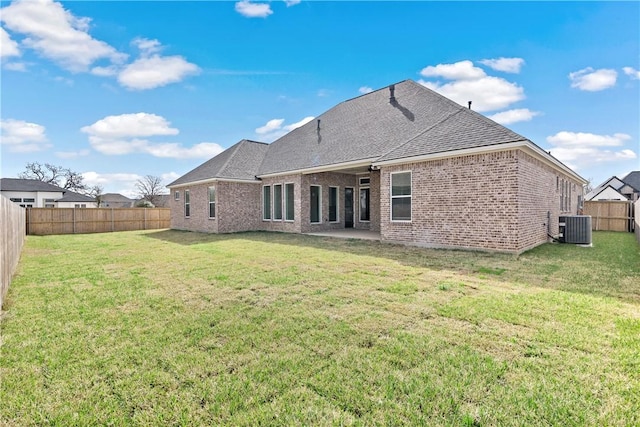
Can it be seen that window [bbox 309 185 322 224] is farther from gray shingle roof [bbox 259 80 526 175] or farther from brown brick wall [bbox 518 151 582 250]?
brown brick wall [bbox 518 151 582 250]

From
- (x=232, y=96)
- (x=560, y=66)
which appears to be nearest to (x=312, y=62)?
(x=232, y=96)

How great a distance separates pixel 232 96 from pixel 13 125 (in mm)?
14312

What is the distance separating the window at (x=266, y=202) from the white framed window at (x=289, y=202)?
4.61 feet

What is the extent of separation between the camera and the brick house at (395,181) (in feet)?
29.1

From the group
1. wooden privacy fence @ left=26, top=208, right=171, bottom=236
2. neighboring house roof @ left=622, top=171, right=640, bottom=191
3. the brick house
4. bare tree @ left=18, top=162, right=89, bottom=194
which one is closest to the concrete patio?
the brick house

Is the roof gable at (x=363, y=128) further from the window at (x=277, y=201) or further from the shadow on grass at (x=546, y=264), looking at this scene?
the shadow on grass at (x=546, y=264)

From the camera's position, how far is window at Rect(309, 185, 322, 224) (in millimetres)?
15773

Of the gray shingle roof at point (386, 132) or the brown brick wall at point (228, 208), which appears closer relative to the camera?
the gray shingle roof at point (386, 132)

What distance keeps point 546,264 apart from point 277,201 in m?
12.4

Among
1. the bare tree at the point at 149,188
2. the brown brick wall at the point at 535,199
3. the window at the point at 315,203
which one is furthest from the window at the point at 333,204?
the bare tree at the point at 149,188

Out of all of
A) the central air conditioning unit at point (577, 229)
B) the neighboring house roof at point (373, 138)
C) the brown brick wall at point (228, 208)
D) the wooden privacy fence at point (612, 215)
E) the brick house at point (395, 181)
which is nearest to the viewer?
the brick house at point (395, 181)

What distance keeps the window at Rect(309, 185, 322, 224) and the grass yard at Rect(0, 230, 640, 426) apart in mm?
9462

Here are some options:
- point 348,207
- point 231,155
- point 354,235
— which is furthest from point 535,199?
point 231,155

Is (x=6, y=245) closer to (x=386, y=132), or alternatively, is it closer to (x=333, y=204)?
(x=386, y=132)
